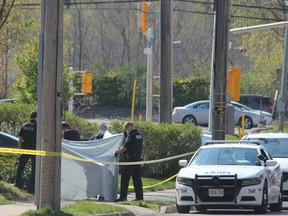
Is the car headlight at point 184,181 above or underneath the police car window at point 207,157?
underneath

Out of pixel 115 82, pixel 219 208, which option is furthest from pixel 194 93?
pixel 219 208

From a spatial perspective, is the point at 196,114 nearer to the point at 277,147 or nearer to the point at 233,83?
the point at 233,83

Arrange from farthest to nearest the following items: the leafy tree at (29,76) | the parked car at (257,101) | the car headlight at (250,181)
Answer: the parked car at (257,101) → the leafy tree at (29,76) → the car headlight at (250,181)

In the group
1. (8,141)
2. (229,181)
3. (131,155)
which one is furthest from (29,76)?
(229,181)

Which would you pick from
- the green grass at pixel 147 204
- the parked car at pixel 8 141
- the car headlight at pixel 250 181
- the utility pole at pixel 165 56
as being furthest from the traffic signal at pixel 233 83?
the car headlight at pixel 250 181

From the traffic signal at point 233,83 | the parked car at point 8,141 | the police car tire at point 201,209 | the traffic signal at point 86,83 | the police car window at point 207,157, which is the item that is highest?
the traffic signal at point 233,83

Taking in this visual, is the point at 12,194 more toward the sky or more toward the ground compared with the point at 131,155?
more toward the ground

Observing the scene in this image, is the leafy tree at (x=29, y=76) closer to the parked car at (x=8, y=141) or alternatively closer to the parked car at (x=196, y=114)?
the parked car at (x=8, y=141)

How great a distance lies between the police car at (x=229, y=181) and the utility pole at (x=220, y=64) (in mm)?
5220

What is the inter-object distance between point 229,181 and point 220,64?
713 centimetres

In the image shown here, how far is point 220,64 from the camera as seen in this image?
25125 millimetres

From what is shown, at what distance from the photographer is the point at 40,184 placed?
16.4 metres

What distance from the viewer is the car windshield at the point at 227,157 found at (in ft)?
64.5

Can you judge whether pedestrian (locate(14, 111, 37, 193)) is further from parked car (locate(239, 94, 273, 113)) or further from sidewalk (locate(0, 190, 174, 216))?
parked car (locate(239, 94, 273, 113))
